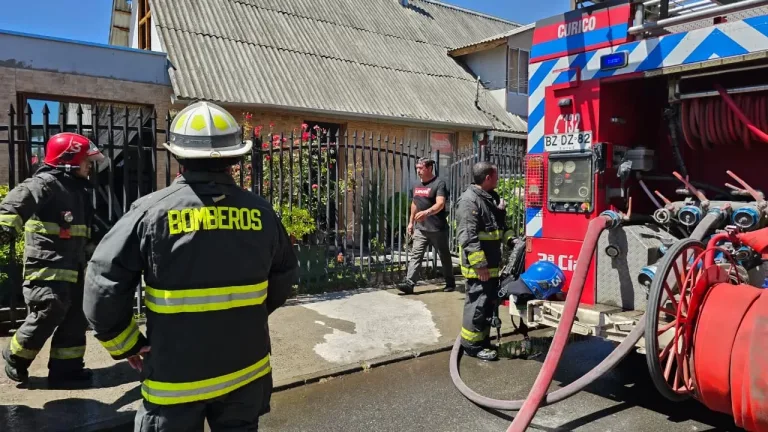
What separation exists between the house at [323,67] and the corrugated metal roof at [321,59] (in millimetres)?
31

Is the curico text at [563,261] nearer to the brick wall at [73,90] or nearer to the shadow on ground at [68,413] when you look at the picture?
the shadow on ground at [68,413]

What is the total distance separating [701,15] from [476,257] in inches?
88.4

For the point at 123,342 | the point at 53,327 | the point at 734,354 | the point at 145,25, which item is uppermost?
the point at 145,25

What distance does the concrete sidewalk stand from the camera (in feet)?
11.7

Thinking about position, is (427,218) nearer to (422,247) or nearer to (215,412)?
(422,247)

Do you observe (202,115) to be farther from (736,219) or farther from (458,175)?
(458,175)

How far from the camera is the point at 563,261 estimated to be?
13.8ft

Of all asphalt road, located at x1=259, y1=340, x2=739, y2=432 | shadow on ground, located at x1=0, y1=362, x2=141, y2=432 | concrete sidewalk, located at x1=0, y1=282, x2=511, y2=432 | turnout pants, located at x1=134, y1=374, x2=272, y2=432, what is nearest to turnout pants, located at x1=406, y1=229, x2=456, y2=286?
concrete sidewalk, located at x1=0, y1=282, x2=511, y2=432

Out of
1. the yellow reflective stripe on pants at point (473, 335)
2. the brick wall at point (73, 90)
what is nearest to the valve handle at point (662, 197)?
the yellow reflective stripe on pants at point (473, 335)

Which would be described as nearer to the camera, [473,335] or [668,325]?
[668,325]

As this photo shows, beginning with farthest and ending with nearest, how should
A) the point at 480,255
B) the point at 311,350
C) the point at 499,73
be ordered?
the point at 499,73 < the point at 311,350 < the point at 480,255

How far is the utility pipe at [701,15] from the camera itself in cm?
305

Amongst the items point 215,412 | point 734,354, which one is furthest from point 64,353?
point 734,354

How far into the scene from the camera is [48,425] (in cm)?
338
